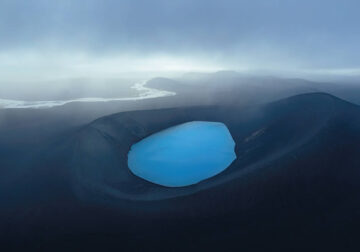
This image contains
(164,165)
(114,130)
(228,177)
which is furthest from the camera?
(114,130)

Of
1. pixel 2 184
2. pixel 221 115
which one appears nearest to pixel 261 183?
pixel 2 184

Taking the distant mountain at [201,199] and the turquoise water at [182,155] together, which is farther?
the turquoise water at [182,155]

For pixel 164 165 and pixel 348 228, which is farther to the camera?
pixel 164 165

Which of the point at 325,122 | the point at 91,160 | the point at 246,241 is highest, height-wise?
the point at 325,122

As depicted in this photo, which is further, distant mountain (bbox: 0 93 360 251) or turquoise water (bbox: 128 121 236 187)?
turquoise water (bbox: 128 121 236 187)

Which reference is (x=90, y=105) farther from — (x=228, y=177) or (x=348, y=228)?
(x=348, y=228)

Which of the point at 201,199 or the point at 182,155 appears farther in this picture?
the point at 182,155

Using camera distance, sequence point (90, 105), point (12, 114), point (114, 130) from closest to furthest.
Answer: point (114, 130), point (12, 114), point (90, 105)

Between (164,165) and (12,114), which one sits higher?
(12,114)
